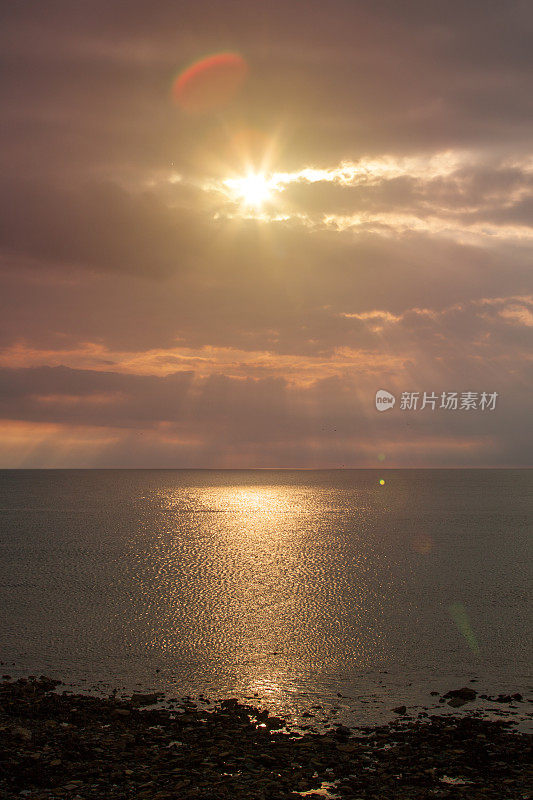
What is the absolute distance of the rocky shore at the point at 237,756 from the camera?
13.1 m

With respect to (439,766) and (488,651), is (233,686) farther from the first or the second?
(488,651)

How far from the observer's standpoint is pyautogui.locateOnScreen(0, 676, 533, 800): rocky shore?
13133 mm

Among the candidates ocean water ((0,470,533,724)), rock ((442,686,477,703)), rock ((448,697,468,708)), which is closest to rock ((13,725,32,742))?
ocean water ((0,470,533,724))

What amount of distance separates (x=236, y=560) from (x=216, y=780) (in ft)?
146

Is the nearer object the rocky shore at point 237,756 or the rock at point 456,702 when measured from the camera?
the rocky shore at point 237,756

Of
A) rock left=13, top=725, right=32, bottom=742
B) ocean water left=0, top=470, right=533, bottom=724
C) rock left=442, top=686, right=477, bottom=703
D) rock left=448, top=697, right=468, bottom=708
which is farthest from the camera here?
ocean water left=0, top=470, right=533, bottom=724

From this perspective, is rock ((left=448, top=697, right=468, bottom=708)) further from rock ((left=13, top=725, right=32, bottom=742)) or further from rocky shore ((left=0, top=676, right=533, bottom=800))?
rock ((left=13, top=725, right=32, bottom=742))

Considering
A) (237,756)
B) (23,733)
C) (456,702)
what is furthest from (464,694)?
(23,733)

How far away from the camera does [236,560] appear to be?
2267 inches

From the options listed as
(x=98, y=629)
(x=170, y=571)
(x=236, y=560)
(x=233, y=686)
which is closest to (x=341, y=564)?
(x=236, y=560)

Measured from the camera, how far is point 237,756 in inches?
589

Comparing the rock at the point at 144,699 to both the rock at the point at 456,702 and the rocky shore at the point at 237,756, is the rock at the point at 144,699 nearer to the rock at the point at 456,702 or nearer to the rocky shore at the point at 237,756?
the rocky shore at the point at 237,756

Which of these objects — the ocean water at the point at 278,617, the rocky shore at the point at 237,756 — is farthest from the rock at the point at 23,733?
the ocean water at the point at 278,617

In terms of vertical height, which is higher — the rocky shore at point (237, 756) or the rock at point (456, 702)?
the rocky shore at point (237, 756)
